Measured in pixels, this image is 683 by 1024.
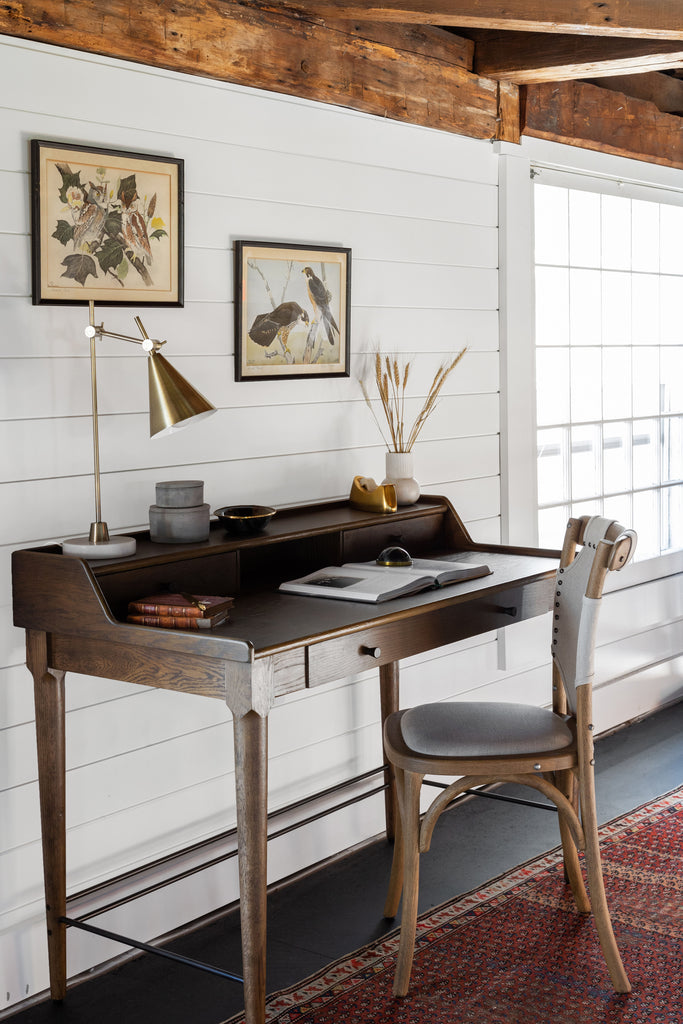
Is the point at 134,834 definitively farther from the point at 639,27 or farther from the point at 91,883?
the point at 639,27

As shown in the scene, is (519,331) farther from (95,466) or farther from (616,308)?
(95,466)

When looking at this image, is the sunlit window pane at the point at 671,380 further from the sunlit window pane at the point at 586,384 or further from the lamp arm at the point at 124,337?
the lamp arm at the point at 124,337

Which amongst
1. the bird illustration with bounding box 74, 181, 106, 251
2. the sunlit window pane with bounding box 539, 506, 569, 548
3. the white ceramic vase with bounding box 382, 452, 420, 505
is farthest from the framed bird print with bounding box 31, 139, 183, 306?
the sunlit window pane with bounding box 539, 506, 569, 548

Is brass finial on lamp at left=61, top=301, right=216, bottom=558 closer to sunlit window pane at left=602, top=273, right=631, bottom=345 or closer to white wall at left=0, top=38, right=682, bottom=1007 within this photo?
white wall at left=0, top=38, right=682, bottom=1007

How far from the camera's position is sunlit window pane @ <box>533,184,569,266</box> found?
171 inches

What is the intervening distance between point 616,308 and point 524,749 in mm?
2710

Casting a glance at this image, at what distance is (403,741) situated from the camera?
2.72 metres

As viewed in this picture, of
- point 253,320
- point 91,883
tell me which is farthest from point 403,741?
point 253,320

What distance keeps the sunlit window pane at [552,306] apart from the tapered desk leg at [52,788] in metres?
2.51

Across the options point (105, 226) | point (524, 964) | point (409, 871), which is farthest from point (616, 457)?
point (105, 226)

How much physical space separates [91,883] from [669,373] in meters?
3.54

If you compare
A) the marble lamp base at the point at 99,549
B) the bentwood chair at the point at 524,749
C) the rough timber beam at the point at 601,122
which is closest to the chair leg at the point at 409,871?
the bentwood chair at the point at 524,749

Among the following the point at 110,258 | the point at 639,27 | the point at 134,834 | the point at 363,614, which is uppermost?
the point at 639,27

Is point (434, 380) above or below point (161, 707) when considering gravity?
above
